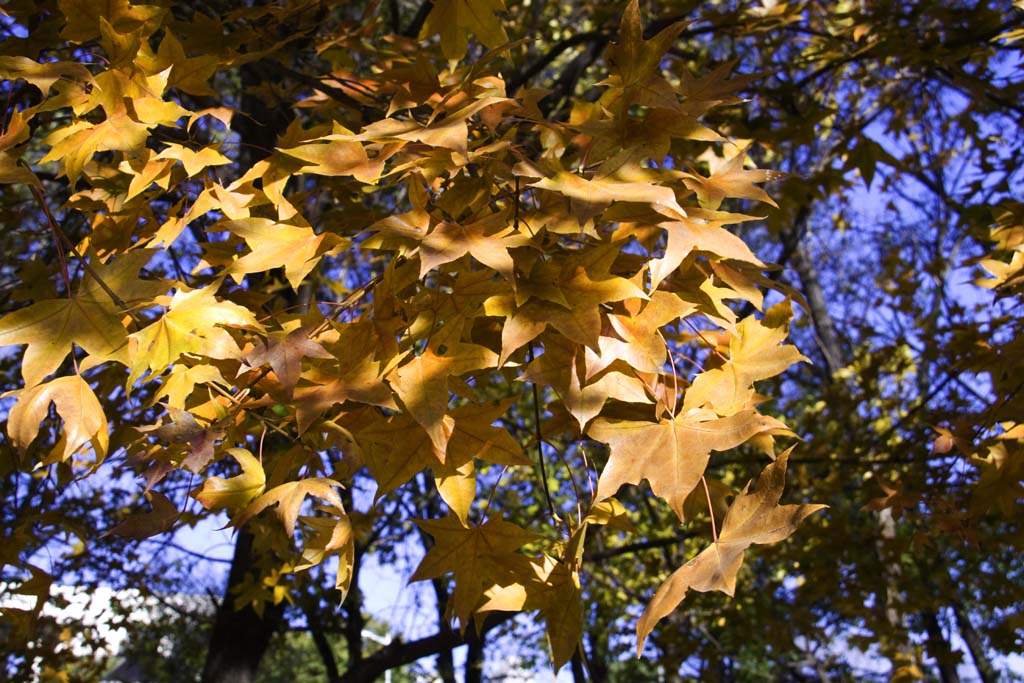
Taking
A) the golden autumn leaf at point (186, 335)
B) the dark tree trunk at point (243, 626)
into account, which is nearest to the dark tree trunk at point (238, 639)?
the dark tree trunk at point (243, 626)

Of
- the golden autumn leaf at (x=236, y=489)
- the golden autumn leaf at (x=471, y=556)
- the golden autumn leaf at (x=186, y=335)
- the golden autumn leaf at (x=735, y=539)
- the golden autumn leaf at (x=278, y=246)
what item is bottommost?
the golden autumn leaf at (x=735, y=539)

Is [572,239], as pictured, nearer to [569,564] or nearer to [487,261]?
[487,261]

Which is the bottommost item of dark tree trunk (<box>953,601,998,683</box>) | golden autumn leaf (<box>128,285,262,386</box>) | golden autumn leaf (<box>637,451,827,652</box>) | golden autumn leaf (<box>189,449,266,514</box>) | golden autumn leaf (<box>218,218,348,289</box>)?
golden autumn leaf (<box>637,451,827,652</box>)

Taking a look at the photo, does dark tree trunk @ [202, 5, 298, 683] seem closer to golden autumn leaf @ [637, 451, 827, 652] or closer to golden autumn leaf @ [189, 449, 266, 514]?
golden autumn leaf @ [189, 449, 266, 514]

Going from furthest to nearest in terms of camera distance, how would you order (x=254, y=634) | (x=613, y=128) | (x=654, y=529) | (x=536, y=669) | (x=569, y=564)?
(x=536, y=669) < (x=654, y=529) < (x=254, y=634) < (x=613, y=128) < (x=569, y=564)

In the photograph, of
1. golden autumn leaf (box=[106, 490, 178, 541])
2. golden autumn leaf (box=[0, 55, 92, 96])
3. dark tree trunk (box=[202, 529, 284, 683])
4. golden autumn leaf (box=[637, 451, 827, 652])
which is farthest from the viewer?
dark tree trunk (box=[202, 529, 284, 683])

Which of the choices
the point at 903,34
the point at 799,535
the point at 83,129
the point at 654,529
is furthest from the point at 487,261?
the point at 654,529

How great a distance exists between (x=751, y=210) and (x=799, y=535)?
2.39 meters

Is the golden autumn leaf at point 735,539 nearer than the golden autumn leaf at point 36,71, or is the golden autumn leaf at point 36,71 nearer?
the golden autumn leaf at point 735,539

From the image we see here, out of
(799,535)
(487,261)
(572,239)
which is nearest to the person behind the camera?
(487,261)

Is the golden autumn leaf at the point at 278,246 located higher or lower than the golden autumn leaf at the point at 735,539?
higher

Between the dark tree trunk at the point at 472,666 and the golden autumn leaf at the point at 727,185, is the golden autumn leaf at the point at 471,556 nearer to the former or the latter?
the golden autumn leaf at the point at 727,185

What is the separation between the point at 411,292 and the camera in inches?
62.1

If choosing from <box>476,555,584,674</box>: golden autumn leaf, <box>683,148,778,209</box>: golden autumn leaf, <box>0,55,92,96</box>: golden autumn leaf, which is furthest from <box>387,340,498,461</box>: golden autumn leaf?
<box>0,55,92,96</box>: golden autumn leaf
